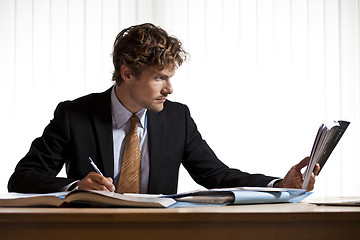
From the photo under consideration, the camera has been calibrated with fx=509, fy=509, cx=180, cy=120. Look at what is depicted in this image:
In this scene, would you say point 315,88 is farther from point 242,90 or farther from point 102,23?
point 102,23

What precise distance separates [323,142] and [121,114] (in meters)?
0.84

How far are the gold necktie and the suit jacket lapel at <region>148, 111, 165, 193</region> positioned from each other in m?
0.05

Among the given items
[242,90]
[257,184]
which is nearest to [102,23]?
[242,90]

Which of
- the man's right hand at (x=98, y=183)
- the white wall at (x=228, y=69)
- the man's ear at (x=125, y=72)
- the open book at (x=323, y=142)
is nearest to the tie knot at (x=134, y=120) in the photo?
the man's ear at (x=125, y=72)

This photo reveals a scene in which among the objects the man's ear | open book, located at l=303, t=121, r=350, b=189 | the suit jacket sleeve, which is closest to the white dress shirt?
the man's ear

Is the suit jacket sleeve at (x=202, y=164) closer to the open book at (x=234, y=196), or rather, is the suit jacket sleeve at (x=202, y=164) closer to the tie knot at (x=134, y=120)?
the tie knot at (x=134, y=120)

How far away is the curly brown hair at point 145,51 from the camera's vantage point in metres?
2.07

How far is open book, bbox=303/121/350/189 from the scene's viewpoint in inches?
59.0

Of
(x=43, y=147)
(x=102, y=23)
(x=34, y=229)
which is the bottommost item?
(x=34, y=229)

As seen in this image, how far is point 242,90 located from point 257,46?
33 centimetres

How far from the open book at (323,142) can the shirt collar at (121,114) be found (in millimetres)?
754

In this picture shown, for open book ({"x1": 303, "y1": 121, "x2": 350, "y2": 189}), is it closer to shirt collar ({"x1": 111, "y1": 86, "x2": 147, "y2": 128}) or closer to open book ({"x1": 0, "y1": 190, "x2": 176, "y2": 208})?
open book ({"x1": 0, "y1": 190, "x2": 176, "y2": 208})

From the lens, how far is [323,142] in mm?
1512

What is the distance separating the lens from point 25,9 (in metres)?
3.47
